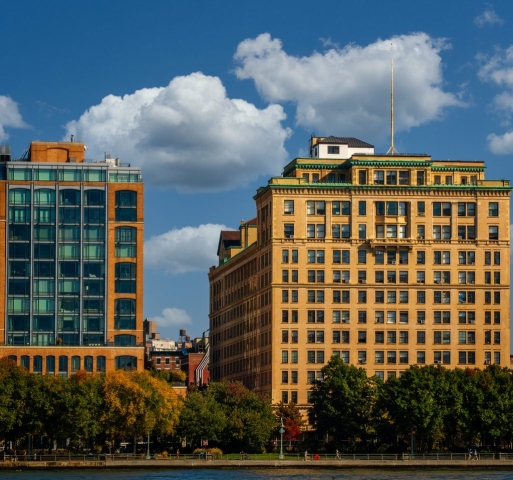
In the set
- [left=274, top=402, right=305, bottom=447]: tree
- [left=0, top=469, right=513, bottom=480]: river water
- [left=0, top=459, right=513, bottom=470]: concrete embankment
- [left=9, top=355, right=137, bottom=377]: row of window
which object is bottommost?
[left=0, top=469, right=513, bottom=480]: river water

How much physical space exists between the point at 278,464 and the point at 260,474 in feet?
42.2

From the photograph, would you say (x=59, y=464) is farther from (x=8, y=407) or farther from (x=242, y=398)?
(x=242, y=398)

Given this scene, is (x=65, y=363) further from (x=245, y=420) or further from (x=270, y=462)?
(x=270, y=462)

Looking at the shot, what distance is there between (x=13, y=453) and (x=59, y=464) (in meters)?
11.8

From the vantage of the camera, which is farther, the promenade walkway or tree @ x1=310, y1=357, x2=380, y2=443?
tree @ x1=310, y1=357, x2=380, y2=443

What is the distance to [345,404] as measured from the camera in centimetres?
18050

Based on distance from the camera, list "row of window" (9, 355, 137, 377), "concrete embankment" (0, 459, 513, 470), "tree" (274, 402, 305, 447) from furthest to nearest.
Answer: "row of window" (9, 355, 137, 377), "tree" (274, 402, 305, 447), "concrete embankment" (0, 459, 513, 470)

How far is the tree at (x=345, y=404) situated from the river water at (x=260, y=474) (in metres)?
15.4

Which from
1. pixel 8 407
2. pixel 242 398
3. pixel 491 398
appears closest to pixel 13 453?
pixel 8 407

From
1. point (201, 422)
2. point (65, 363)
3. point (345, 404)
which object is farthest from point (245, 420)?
point (65, 363)

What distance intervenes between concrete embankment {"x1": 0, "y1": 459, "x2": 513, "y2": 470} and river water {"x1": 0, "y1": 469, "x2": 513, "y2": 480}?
214cm

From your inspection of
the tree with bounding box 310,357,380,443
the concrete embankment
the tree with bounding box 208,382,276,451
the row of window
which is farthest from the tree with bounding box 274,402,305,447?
the concrete embankment

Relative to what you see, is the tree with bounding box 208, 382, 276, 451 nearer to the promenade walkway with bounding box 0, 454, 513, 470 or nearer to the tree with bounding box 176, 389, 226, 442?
the tree with bounding box 176, 389, 226, 442

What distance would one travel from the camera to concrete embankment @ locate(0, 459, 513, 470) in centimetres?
16225
